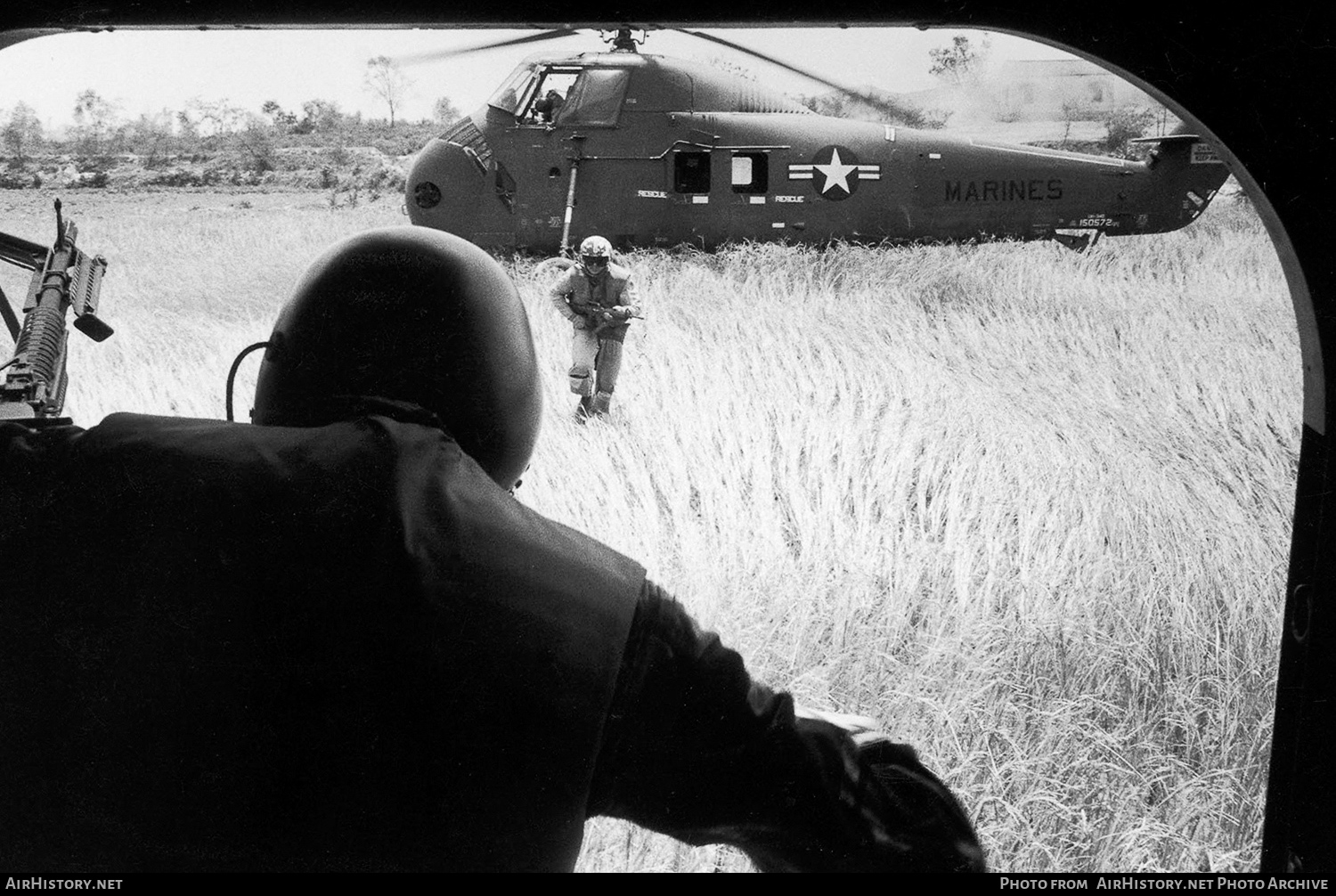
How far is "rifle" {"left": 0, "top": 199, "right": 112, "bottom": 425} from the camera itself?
0.90m

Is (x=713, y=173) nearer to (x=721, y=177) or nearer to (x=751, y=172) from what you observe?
(x=721, y=177)

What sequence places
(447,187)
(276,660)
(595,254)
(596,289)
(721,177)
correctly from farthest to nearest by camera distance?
(721,177), (447,187), (595,254), (596,289), (276,660)

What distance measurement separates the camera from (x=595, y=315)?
193 centimetres

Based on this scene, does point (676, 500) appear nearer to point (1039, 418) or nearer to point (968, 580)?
point (968, 580)

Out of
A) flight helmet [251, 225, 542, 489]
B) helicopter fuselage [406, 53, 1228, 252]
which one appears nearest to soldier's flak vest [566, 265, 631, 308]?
flight helmet [251, 225, 542, 489]

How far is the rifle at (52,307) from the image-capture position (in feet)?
2.96

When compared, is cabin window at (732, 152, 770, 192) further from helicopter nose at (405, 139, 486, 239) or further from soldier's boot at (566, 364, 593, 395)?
soldier's boot at (566, 364, 593, 395)

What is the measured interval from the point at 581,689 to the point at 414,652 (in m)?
0.11

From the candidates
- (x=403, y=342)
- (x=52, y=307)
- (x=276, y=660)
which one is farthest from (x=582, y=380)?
(x=276, y=660)

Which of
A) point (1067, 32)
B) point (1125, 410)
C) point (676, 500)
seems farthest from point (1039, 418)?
point (1067, 32)

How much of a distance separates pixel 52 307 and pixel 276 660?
1.96 feet

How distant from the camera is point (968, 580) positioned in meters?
1.38

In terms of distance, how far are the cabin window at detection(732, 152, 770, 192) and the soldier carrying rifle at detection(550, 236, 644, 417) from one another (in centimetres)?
181

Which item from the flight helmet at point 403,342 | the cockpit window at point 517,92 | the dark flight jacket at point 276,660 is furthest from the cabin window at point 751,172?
the dark flight jacket at point 276,660
